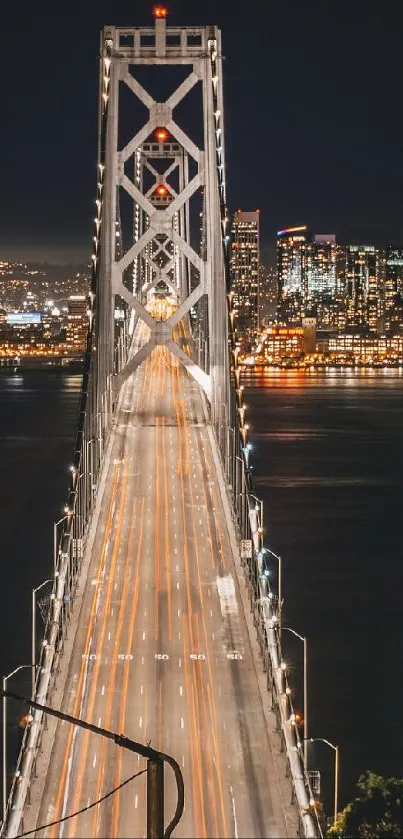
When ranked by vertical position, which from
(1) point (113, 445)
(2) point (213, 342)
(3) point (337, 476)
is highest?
(2) point (213, 342)

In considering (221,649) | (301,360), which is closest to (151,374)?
(221,649)

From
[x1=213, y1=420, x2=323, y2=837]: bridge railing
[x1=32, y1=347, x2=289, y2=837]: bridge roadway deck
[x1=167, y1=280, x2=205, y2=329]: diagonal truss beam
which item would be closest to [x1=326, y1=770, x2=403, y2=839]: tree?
[x1=213, y1=420, x2=323, y2=837]: bridge railing

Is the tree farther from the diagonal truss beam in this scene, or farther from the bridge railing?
the diagonal truss beam

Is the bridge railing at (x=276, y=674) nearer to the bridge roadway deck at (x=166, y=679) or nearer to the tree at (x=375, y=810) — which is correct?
the bridge roadway deck at (x=166, y=679)

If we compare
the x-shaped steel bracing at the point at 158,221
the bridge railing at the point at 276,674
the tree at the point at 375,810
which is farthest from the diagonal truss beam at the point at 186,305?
the tree at the point at 375,810

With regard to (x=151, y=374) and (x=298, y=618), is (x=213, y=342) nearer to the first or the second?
(x=298, y=618)
